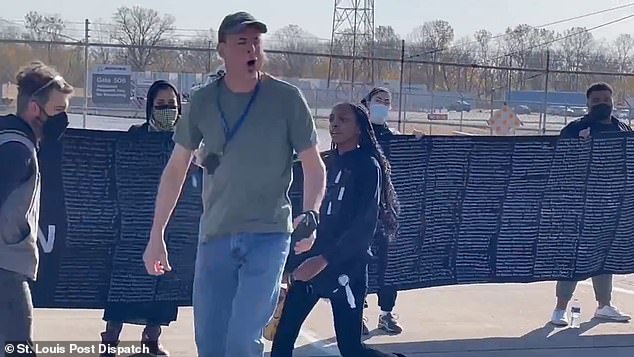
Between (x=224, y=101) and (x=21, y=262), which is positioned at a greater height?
(x=224, y=101)

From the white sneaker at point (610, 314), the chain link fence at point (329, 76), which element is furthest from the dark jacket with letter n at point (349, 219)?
the chain link fence at point (329, 76)

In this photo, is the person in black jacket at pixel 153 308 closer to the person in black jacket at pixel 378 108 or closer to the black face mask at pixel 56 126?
the black face mask at pixel 56 126

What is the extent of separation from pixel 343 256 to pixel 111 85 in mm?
20875

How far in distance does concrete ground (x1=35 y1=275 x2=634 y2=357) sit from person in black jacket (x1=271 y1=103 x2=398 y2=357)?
48.4 inches

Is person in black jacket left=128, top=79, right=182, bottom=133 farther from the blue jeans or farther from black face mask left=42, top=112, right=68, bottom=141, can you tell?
the blue jeans

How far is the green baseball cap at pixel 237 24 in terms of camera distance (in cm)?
448

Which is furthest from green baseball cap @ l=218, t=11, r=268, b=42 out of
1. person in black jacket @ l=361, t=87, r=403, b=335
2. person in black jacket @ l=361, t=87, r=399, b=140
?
person in black jacket @ l=361, t=87, r=399, b=140

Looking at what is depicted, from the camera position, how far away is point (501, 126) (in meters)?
20.6

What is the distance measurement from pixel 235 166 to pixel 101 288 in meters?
2.52

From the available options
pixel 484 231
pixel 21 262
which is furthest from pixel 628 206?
pixel 21 262

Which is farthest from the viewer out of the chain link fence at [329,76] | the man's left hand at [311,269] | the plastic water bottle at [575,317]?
the chain link fence at [329,76]

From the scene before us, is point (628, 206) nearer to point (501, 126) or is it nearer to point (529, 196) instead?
point (529, 196)

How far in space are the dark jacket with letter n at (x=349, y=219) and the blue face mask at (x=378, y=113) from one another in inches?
80.9

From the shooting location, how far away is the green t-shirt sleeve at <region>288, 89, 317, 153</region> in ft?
14.9
